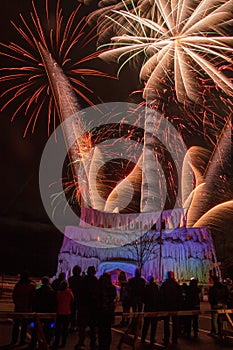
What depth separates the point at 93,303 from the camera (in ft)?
30.1

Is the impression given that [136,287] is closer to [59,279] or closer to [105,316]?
[59,279]

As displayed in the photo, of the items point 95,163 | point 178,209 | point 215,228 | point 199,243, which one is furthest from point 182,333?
point 215,228

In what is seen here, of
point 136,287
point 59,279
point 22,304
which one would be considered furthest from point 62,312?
point 136,287

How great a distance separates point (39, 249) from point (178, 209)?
51506 millimetres

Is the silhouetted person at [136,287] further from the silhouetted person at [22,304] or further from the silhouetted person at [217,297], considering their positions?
the silhouetted person at [22,304]

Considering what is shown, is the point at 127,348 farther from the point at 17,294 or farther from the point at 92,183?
the point at 92,183

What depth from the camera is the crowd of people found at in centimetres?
898

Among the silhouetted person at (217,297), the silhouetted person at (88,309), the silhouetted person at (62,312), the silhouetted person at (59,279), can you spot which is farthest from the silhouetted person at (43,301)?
the silhouetted person at (217,297)

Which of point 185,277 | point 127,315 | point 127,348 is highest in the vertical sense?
point 185,277

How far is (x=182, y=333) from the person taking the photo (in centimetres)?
1308

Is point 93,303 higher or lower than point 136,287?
lower

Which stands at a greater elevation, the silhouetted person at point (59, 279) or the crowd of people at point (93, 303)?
the silhouetted person at point (59, 279)

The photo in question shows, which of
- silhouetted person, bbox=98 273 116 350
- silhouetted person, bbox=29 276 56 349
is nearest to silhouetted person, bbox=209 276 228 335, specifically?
silhouetted person, bbox=98 273 116 350

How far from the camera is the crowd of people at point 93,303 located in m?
8.98
